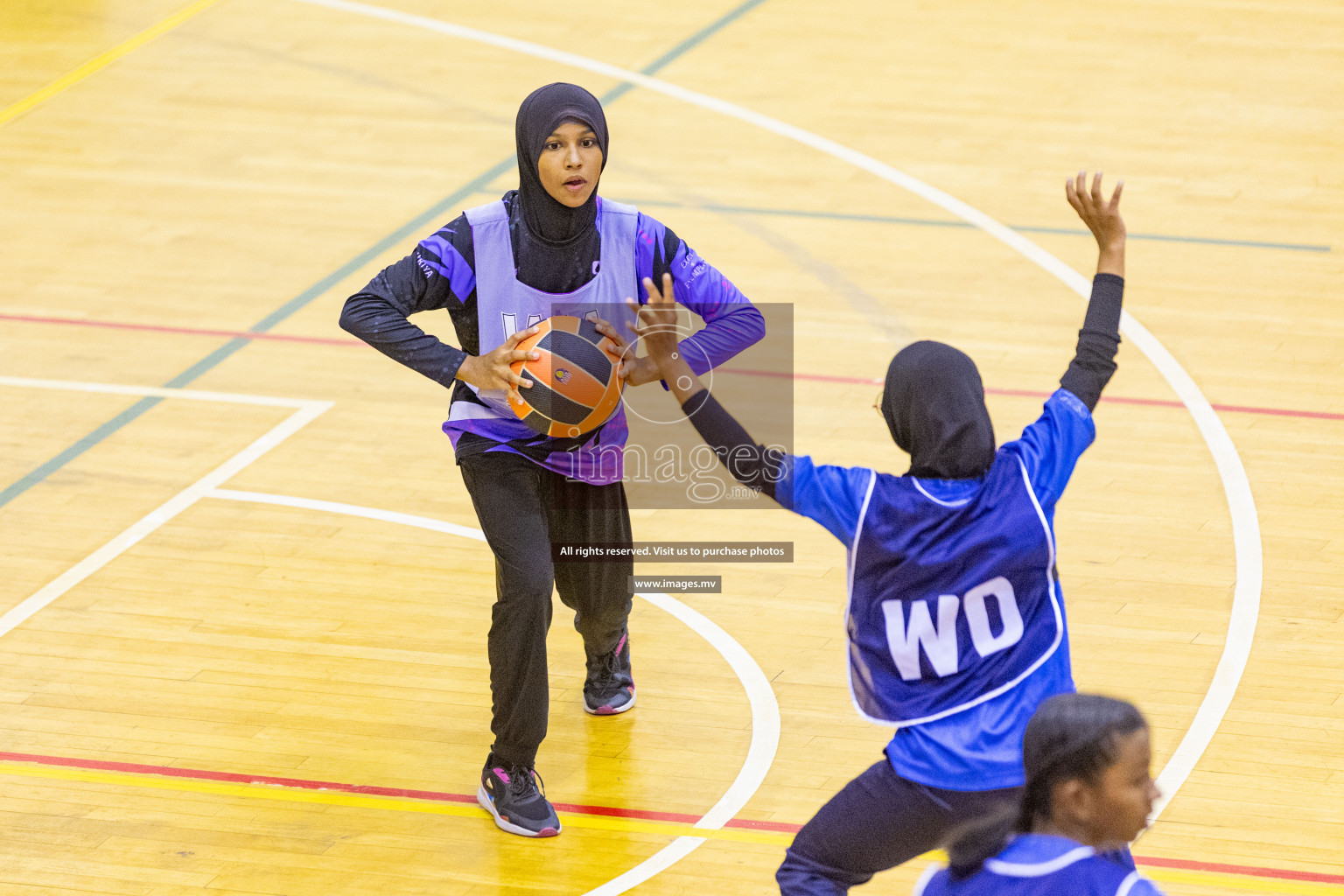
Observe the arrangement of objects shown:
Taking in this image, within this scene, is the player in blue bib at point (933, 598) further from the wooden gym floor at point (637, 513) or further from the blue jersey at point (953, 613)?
the wooden gym floor at point (637, 513)

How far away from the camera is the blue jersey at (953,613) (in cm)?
378

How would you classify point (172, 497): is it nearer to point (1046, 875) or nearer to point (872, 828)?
point (872, 828)

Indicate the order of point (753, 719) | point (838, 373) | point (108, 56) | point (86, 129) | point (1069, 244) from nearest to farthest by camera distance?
point (753, 719), point (838, 373), point (1069, 244), point (86, 129), point (108, 56)

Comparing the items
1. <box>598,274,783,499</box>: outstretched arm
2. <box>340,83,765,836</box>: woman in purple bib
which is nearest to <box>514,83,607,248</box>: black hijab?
<box>340,83,765,836</box>: woman in purple bib

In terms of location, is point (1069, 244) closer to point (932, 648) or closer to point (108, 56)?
point (932, 648)

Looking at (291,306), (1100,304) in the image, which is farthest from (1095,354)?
(291,306)

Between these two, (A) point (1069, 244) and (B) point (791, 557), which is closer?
(B) point (791, 557)

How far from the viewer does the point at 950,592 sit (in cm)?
378

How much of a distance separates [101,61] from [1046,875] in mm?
11893

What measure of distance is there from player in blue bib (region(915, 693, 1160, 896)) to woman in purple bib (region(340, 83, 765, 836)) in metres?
2.39

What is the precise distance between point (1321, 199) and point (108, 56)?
8831mm

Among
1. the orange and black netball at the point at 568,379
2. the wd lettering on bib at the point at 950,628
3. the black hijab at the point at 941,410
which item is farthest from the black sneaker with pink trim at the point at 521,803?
the black hijab at the point at 941,410

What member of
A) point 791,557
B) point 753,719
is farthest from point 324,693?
point 791,557

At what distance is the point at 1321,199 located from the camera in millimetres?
10336
